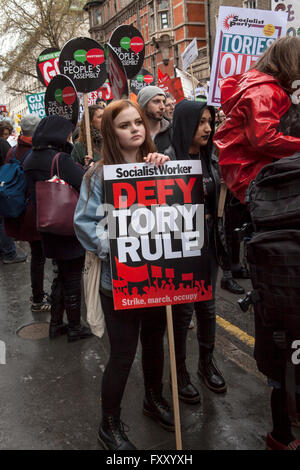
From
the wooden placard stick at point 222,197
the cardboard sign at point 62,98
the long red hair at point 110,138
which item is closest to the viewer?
the long red hair at point 110,138

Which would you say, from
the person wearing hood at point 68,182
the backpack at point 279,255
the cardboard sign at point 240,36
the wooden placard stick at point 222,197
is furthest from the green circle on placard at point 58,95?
the backpack at point 279,255

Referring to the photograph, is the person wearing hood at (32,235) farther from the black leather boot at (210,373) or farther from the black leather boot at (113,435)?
the black leather boot at (113,435)

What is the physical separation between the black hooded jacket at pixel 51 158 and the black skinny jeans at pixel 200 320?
1.31m

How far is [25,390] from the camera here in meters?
3.35

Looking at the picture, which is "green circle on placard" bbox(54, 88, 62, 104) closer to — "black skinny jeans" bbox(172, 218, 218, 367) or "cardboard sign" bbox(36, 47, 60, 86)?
"cardboard sign" bbox(36, 47, 60, 86)

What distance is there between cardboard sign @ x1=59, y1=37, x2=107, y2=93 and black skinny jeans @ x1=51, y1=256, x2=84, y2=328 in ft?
8.12

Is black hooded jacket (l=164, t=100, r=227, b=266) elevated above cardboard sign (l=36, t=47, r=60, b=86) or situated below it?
below

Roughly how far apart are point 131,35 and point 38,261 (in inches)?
149

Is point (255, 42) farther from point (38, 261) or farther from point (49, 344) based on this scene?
point (49, 344)

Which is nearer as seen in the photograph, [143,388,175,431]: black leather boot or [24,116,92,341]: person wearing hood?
[143,388,175,431]: black leather boot

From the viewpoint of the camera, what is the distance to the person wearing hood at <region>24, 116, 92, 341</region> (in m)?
3.77

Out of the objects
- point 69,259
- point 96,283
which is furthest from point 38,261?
point 96,283

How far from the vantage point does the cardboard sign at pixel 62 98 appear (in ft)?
18.1

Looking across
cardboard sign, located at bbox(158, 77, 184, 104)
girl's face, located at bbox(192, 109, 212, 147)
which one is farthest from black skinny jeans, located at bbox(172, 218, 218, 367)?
cardboard sign, located at bbox(158, 77, 184, 104)
